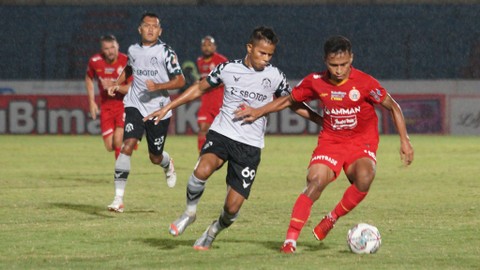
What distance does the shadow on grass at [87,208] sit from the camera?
11.0 meters

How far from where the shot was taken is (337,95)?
26.8 ft

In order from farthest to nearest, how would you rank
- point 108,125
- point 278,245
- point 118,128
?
1. point 108,125
2. point 118,128
3. point 278,245

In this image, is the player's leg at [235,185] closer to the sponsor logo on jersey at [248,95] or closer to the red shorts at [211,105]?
the sponsor logo on jersey at [248,95]

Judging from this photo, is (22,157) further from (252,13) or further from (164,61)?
(252,13)

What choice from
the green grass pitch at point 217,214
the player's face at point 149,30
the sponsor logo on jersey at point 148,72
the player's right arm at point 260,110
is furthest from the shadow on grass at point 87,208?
the player's right arm at point 260,110

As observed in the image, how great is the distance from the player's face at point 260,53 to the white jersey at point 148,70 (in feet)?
10.8

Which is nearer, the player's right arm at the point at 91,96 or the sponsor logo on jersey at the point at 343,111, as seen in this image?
the sponsor logo on jersey at the point at 343,111

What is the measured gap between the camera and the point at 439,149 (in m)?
22.7

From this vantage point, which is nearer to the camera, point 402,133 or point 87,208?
point 402,133

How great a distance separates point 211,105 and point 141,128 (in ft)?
27.4

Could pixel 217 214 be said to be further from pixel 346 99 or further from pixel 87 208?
pixel 346 99

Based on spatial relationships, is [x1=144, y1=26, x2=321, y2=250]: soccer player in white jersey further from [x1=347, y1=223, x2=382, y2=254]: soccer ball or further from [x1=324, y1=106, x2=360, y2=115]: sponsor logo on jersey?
[x1=347, y1=223, x2=382, y2=254]: soccer ball

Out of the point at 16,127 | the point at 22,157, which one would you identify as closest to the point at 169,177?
the point at 22,157

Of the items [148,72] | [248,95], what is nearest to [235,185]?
[248,95]
